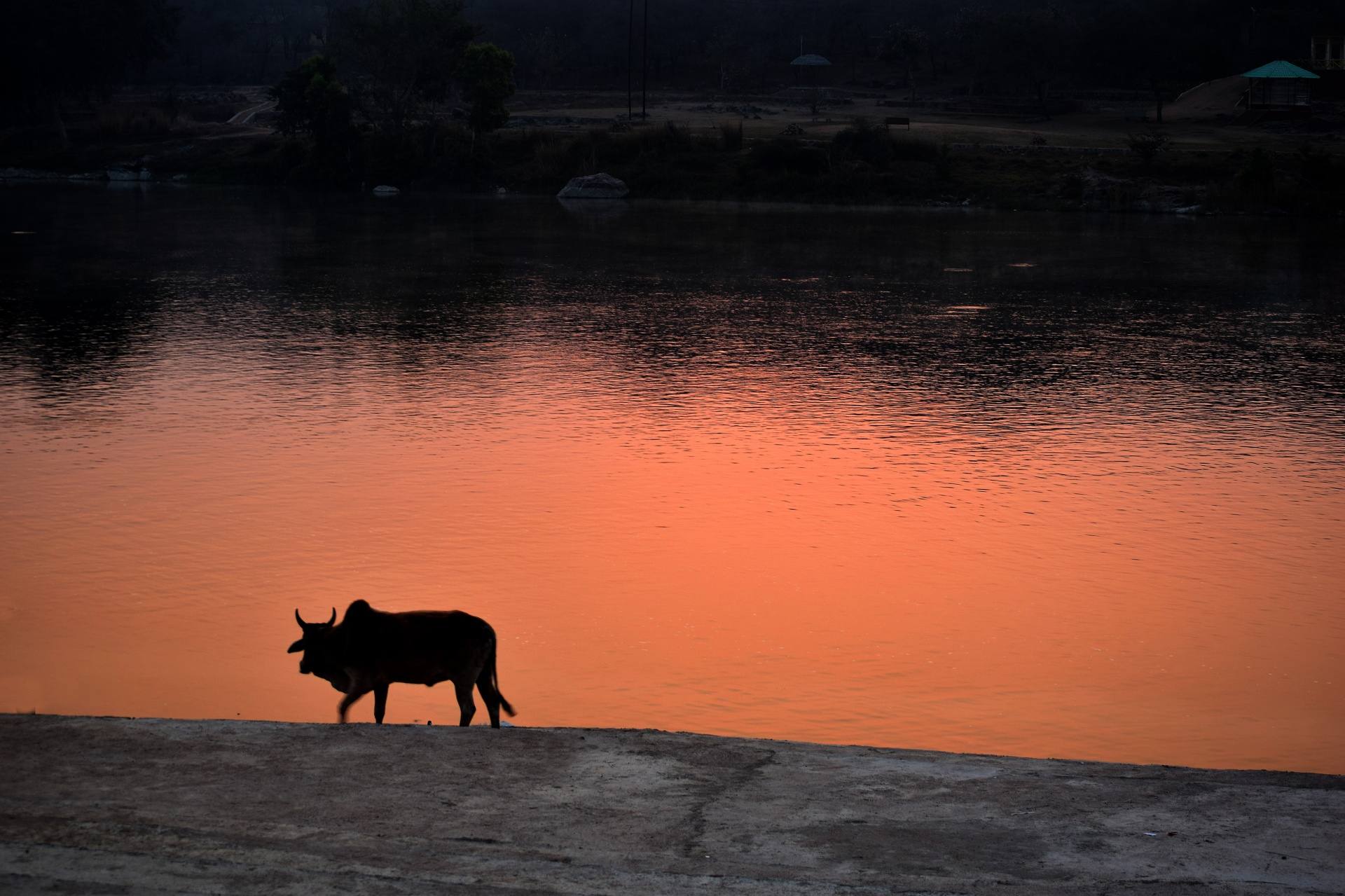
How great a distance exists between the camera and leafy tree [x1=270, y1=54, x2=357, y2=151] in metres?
73.6

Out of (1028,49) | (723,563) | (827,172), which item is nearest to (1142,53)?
(1028,49)

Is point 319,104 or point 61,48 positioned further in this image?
point 61,48

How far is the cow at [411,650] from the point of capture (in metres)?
6.78

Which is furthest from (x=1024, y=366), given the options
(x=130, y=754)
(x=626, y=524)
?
(x=130, y=754)

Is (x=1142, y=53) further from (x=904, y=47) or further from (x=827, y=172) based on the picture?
(x=827, y=172)

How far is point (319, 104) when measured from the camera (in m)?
73.9

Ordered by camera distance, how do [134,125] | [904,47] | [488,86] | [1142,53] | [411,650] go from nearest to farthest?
1. [411,650]
2. [488,86]
3. [134,125]
4. [1142,53]
5. [904,47]

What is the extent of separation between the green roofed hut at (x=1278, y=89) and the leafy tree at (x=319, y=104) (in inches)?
1969

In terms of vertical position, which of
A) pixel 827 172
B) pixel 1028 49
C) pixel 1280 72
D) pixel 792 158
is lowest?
pixel 827 172

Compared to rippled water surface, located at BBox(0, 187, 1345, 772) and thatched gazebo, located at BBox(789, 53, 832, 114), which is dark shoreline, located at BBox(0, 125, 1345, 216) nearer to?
thatched gazebo, located at BBox(789, 53, 832, 114)

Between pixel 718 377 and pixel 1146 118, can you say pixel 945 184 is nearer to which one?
Result: pixel 1146 118

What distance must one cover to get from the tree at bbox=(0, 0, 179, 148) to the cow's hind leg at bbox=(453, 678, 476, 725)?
3616 inches

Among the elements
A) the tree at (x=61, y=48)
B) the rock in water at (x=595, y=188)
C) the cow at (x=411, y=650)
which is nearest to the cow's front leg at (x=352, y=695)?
the cow at (x=411, y=650)

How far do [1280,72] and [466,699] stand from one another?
77570 mm
